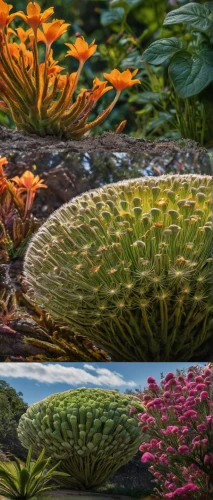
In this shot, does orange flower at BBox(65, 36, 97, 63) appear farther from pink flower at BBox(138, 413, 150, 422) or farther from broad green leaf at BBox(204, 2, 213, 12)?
pink flower at BBox(138, 413, 150, 422)

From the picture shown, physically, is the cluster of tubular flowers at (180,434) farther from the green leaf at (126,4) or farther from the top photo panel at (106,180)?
the green leaf at (126,4)

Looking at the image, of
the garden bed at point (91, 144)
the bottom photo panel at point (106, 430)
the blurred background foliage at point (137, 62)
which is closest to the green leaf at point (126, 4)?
the blurred background foliage at point (137, 62)

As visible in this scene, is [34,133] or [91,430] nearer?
[91,430]

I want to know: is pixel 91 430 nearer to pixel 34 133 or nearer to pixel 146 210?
pixel 146 210

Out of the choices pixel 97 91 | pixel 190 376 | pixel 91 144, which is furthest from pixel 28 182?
pixel 190 376

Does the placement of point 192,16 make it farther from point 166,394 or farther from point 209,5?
point 166,394

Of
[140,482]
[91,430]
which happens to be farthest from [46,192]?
[140,482]

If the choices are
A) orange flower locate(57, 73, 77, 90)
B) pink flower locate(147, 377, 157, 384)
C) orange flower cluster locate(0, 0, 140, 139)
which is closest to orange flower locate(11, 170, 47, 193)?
orange flower cluster locate(0, 0, 140, 139)
